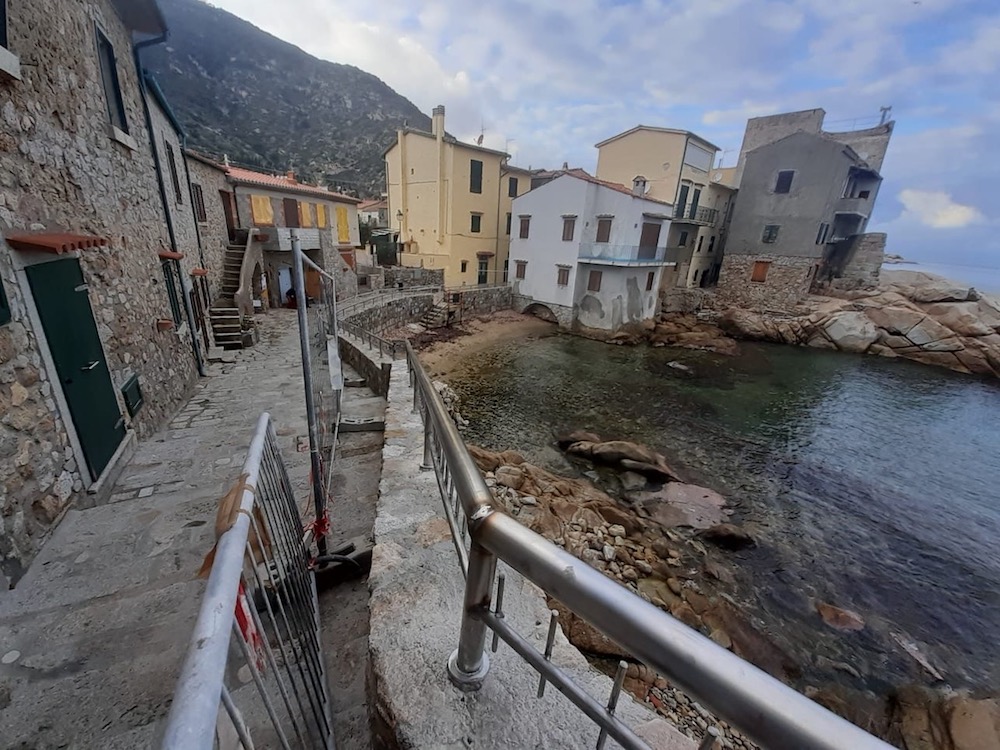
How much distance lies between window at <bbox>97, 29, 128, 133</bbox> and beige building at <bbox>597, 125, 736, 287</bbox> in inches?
874

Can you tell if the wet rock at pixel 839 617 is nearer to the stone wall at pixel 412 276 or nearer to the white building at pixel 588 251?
the white building at pixel 588 251

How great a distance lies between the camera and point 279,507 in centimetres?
238

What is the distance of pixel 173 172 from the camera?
9719 millimetres

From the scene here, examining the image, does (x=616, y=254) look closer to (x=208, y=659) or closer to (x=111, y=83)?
(x=111, y=83)

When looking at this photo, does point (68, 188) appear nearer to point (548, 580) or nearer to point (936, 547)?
point (548, 580)

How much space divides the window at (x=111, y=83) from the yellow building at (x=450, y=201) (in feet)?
64.3

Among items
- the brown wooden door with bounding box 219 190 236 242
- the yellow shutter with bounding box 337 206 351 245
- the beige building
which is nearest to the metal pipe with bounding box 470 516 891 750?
the brown wooden door with bounding box 219 190 236 242

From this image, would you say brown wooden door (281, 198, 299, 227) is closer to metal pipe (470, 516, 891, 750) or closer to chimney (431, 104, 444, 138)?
chimney (431, 104, 444, 138)

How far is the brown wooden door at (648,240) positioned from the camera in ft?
76.5

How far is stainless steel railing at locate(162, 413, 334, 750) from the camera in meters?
0.81

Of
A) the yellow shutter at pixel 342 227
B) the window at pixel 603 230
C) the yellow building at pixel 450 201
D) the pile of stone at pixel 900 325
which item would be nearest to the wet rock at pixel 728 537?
the window at pixel 603 230

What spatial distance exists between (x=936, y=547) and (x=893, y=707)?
234 inches

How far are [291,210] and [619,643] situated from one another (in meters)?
20.9

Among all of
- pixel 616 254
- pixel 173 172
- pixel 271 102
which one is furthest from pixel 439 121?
pixel 271 102
